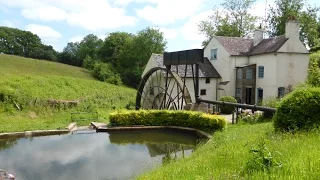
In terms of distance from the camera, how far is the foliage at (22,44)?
55.9 m

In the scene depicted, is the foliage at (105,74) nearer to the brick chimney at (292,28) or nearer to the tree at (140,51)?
the tree at (140,51)

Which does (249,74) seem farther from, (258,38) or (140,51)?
(140,51)

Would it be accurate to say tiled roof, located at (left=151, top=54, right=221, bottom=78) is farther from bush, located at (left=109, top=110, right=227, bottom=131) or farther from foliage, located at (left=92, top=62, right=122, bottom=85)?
foliage, located at (left=92, top=62, right=122, bottom=85)

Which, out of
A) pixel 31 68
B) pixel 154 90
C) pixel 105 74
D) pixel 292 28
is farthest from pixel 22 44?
pixel 292 28

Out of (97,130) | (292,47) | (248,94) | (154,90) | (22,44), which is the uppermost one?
(22,44)

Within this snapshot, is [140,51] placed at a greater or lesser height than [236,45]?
greater

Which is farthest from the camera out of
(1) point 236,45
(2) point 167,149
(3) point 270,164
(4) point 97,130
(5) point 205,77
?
(1) point 236,45

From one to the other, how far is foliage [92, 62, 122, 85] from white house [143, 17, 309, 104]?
14.6 m

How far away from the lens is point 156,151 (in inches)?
464

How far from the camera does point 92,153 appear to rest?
36.9 ft

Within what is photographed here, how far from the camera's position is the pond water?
894cm

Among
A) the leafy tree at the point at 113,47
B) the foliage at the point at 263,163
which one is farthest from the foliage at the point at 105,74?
the foliage at the point at 263,163

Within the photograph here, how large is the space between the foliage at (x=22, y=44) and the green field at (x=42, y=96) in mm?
17941

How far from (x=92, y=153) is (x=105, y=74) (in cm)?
2897
